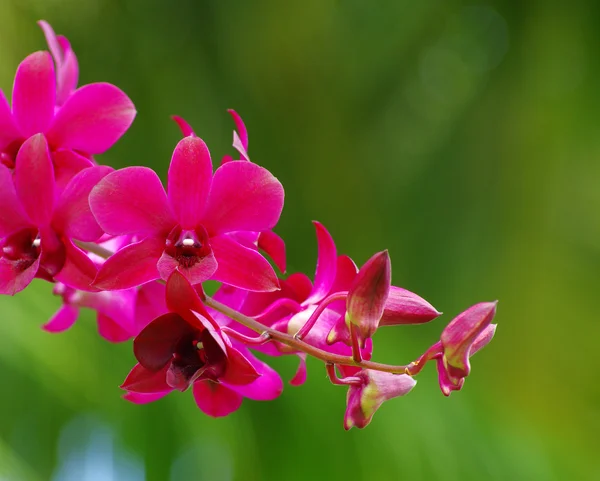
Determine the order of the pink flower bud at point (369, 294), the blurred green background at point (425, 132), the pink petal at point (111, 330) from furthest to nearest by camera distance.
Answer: the blurred green background at point (425, 132)
the pink petal at point (111, 330)
the pink flower bud at point (369, 294)

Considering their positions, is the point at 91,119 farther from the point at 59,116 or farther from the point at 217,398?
the point at 217,398

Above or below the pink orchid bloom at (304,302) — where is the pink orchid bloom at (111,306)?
below

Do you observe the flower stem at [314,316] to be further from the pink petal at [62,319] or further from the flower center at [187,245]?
the pink petal at [62,319]

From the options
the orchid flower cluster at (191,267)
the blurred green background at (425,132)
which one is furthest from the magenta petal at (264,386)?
the blurred green background at (425,132)

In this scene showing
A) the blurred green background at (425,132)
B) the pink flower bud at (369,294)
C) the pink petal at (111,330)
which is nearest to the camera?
the pink flower bud at (369,294)

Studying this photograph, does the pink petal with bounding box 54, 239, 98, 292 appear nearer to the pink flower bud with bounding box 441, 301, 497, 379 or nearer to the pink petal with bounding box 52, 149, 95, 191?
the pink petal with bounding box 52, 149, 95, 191

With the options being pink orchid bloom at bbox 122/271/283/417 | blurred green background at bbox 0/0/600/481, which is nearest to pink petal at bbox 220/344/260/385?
pink orchid bloom at bbox 122/271/283/417

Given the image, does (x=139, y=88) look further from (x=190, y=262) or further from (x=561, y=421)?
(x=190, y=262)
